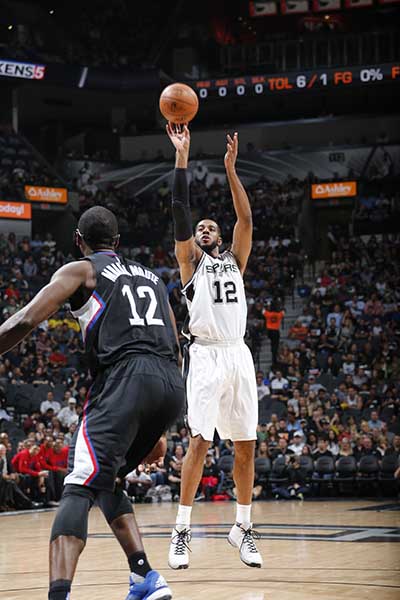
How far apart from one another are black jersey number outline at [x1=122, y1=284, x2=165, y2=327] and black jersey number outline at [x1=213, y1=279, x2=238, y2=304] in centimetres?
194

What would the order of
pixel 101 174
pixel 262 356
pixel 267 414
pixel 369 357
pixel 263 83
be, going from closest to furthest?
pixel 267 414 < pixel 369 357 < pixel 262 356 < pixel 263 83 < pixel 101 174

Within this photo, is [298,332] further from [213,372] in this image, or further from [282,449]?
[213,372]

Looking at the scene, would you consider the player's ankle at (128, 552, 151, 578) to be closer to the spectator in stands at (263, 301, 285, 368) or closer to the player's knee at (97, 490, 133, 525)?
the player's knee at (97, 490, 133, 525)

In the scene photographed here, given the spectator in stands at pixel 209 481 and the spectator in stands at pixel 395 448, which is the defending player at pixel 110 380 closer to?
the spectator in stands at pixel 395 448

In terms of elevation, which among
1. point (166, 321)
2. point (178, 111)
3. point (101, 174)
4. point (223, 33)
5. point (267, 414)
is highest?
point (223, 33)

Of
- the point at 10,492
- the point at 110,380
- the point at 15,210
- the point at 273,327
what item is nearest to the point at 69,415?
the point at 10,492

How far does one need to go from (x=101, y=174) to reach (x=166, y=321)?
2826cm

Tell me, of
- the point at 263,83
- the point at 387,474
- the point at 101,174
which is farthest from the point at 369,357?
the point at 101,174

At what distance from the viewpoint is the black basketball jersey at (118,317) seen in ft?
Result: 16.3

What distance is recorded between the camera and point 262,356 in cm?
2439

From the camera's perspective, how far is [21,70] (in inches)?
1170

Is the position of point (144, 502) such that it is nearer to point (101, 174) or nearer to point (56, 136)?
point (101, 174)

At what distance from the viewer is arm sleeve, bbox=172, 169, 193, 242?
6.84 m

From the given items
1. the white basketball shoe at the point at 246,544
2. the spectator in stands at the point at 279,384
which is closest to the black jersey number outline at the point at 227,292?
the white basketball shoe at the point at 246,544
